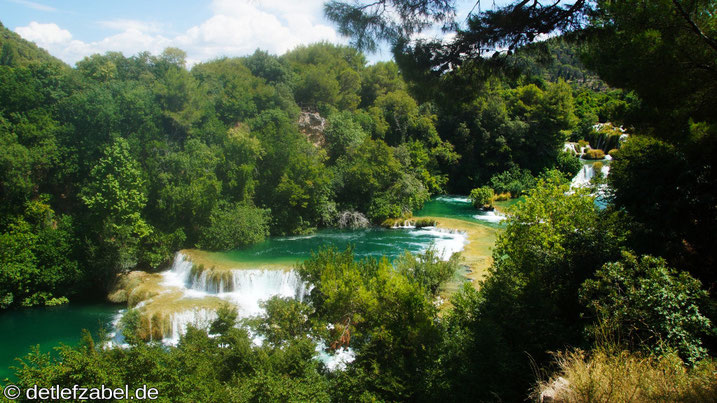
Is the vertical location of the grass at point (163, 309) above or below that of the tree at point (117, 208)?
below

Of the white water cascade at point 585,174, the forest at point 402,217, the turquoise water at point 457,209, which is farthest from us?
the white water cascade at point 585,174

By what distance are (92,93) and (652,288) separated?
26766 mm

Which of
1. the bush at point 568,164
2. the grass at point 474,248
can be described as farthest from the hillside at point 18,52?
the bush at point 568,164

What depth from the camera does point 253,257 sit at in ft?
66.2

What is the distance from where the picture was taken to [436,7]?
8.28 meters

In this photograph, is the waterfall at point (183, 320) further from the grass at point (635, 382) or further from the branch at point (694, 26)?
the branch at point (694, 26)

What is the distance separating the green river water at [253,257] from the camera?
14469mm

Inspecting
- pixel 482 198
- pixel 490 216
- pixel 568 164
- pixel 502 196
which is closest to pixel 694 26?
pixel 490 216

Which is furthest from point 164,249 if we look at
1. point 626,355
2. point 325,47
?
point 325,47

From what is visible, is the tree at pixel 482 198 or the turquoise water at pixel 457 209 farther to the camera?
the tree at pixel 482 198

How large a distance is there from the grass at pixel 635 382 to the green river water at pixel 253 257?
13108 millimetres

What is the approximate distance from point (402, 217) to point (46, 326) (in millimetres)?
19462

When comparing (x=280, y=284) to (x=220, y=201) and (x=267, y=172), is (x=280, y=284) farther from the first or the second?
(x=267, y=172)

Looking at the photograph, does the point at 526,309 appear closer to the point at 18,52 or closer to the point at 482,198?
the point at 482,198
